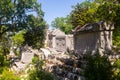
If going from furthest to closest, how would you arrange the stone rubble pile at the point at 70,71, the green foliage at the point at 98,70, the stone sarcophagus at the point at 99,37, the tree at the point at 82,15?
the tree at the point at 82,15, the stone sarcophagus at the point at 99,37, the stone rubble pile at the point at 70,71, the green foliage at the point at 98,70

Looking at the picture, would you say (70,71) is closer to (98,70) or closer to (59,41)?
(98,70)

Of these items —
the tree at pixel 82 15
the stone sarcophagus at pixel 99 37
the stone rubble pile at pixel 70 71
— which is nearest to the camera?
the stone rubble pile at pixel 70 71

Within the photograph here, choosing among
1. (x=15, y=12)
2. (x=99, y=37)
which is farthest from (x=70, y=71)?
(x=15, y=12)

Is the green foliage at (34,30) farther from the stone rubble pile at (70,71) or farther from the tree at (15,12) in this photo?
the stone rubble pile at (70,71)

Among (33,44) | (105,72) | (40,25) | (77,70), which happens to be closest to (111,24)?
(77,70)

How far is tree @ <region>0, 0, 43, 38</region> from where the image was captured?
36.2 m

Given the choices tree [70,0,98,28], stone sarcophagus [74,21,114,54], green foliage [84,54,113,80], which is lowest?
green foliage [84,54,113,80]

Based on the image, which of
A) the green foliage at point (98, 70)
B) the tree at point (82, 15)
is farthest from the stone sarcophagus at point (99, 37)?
the tree at point (82, 15)

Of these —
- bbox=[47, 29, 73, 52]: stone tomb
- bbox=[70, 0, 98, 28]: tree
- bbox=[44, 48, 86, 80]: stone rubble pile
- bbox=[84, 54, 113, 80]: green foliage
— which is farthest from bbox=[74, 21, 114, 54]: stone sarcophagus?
bbox=[47, 29, 73, 52]: stone tomb

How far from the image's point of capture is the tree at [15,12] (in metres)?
36.2

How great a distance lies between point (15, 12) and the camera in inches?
1474

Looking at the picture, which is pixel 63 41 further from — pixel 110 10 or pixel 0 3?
pixel 110 10

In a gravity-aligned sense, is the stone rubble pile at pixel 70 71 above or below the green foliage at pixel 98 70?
below

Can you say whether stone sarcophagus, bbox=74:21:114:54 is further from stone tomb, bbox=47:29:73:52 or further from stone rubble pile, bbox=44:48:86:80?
stone tomb, bbox=47:29:73:52
